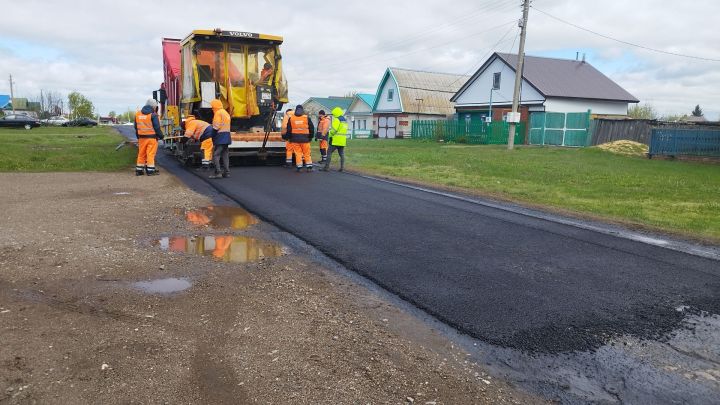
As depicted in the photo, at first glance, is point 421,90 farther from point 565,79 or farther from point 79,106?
point 79,106

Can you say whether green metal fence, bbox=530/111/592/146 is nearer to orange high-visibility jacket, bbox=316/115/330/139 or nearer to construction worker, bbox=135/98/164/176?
orange high-visibility jacket, bbox=316/115/330/139

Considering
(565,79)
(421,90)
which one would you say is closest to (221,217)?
(565,79)

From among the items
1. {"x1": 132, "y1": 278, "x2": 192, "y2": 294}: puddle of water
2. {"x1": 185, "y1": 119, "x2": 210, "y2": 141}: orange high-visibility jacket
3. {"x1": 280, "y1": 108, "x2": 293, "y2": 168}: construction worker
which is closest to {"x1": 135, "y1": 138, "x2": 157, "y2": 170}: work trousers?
{"x1": 185, "y1": 119, "x2": 210, "y2": 141}: orange high-visibility jacket

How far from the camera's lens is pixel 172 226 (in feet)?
23.7

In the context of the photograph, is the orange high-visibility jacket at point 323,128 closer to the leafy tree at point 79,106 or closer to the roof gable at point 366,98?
the roof gable at point 366,98

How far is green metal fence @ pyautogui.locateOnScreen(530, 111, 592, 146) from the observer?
101ft

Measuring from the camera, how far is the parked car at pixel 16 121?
140 ft

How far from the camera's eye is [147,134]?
41.0 ft

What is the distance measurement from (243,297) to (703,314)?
3.80 m

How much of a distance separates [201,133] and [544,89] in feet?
90.4

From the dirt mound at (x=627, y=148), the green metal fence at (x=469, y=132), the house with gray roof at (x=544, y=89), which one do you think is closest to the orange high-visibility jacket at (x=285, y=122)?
the dirt mound at (x=627, y=148)

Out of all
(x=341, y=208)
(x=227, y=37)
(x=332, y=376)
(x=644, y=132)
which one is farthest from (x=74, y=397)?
(x=644, y=132)

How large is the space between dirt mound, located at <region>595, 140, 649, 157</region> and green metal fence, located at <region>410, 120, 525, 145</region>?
839cm

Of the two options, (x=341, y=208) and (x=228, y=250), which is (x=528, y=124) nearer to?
(x=341, y=208)
